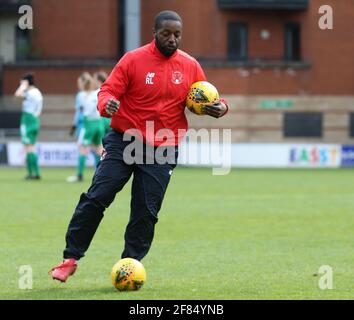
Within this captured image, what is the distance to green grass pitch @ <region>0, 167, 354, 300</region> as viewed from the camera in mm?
9945

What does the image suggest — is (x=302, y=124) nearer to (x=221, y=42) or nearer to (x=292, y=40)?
(x=292, y=40)

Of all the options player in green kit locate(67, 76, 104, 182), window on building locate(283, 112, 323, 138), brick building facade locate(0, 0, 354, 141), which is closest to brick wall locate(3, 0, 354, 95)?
brick building facade locate(0, 0, 354, 141)

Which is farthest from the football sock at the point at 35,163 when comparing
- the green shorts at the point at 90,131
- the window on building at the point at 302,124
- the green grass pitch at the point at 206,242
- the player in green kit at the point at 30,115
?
the window on building at the point at 302,124

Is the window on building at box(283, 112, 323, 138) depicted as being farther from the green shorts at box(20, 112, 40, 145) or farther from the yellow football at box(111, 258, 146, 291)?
the yellow football at box(111, 258, 146, 291)

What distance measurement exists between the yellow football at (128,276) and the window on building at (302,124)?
36056 millimetres

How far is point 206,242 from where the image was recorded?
1388 centimetres

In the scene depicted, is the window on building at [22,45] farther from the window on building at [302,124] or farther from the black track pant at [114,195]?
the black track pant at [114,195]

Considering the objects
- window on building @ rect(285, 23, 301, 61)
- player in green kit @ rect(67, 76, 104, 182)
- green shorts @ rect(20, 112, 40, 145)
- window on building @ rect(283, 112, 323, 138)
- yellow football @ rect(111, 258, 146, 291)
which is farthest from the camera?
window on building @ rect(285, 23, 301, 61)

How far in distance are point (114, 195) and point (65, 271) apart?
761mm

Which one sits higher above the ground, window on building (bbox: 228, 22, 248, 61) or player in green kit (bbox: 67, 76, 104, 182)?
window on building (bbox: 228, 22, 248, 61)

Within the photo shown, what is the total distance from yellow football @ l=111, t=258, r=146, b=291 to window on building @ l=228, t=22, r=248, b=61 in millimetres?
36444

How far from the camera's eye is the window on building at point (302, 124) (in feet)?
149
